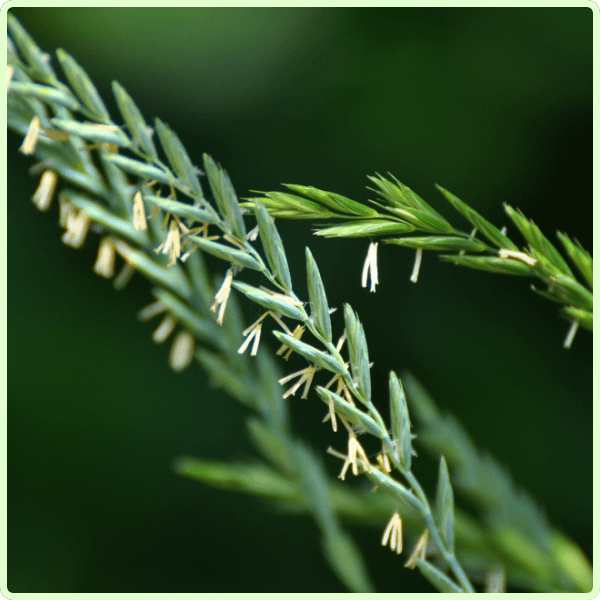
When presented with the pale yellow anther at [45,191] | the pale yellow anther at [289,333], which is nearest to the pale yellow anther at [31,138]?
the pale yellow anther at [45,191]

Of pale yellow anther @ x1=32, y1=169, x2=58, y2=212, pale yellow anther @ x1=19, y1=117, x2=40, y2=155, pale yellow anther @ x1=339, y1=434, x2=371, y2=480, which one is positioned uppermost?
pale yellow anther @ x1=19, y1=117, x2=40, y2=155

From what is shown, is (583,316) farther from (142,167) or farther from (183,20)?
(183,20)

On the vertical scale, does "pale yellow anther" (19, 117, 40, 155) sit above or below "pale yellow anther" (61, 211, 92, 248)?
above

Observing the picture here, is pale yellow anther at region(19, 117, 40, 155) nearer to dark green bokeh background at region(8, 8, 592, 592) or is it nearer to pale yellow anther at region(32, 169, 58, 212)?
pale yellow anther at region(32, 169, 58, 212)

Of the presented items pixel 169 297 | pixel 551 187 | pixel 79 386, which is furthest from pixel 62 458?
pixel 551 187

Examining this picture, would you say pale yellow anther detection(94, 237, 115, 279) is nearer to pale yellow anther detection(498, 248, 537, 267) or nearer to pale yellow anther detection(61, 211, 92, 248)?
pale yellow anther detection(61, 211, 92, 248)

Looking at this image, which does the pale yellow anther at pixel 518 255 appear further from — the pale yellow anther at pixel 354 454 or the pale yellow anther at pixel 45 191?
the pale yellow anther at pixel 45 191

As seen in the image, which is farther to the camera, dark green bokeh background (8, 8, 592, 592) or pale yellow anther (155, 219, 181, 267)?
dark green bokeh background (8, 8, 592, 592)

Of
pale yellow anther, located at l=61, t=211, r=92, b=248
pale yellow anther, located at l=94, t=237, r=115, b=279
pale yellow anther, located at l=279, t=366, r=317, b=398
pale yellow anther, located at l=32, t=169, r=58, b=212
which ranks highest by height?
pale yellow anther, located at l=32, t=169, r=58, b=212

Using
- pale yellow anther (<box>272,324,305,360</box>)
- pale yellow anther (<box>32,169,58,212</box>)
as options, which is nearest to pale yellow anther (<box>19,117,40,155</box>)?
pale yellow anther (<box>32,169,58,212</box>)

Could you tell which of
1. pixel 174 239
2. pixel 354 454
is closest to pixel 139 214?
pixel 174 239

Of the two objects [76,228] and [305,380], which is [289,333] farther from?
[76,228]
